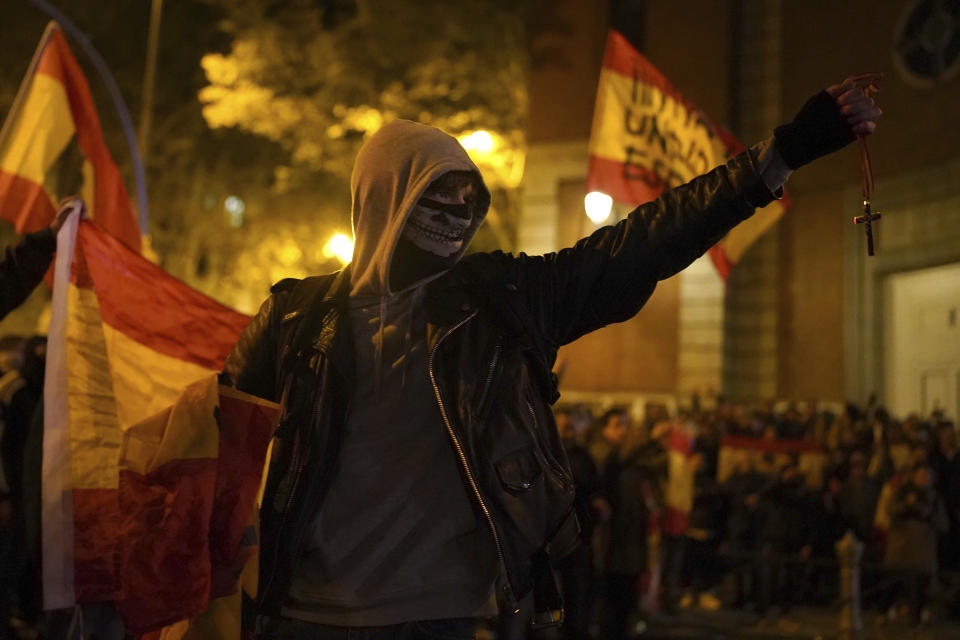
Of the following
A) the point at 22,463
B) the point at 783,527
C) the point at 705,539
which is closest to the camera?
the point at 22,463

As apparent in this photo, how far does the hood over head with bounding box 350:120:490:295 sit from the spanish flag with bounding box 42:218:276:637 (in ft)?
1.84

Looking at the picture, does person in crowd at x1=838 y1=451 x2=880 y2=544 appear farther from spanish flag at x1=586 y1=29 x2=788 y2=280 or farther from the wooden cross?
the wooden cross

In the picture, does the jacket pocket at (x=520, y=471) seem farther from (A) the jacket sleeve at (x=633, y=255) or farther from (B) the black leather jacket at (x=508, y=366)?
(A) the jacket sleeve at (x=633, y=255)

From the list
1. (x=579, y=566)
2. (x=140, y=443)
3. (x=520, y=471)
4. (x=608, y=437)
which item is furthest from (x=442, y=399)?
(x=608, y=437)

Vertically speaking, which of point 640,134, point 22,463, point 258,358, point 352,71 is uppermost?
point 352,71

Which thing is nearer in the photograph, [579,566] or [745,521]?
[579,566]

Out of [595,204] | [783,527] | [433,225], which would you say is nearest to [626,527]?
[595,204]

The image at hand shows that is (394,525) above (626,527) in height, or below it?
above

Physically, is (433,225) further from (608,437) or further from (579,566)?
(608,437)

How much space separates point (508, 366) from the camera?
2.96 meters

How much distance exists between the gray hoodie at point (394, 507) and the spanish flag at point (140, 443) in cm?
54

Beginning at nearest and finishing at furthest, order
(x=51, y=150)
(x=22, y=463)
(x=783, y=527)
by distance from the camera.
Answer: (x=22, y=463) < (x=51, y=150) < (x=783, y=527)

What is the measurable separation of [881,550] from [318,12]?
1655 cm

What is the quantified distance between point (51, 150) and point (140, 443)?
4.44 m
